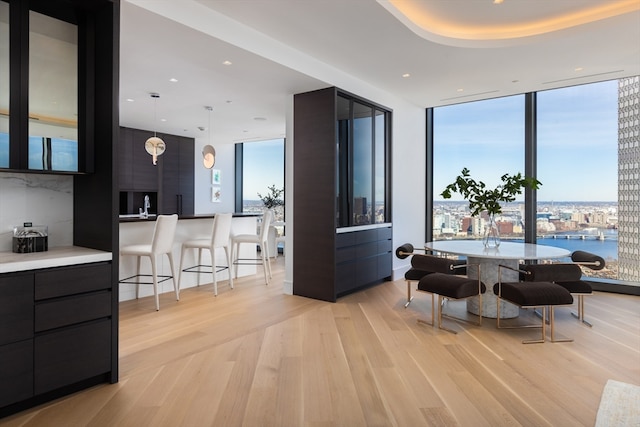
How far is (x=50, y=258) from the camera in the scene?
91.9 inches

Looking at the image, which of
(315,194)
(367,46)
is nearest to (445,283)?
(315,194)

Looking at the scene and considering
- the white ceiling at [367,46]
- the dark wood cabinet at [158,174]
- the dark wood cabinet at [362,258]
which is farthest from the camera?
the dark wood cabinet at [158,174]

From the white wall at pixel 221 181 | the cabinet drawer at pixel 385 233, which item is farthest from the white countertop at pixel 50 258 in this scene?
the white wall at pixel 221 181

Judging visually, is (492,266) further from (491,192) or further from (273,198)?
(273,198)

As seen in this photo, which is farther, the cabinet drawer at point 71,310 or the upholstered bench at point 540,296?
the upholstered bench at point 540,296

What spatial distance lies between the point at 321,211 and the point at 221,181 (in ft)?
18.6

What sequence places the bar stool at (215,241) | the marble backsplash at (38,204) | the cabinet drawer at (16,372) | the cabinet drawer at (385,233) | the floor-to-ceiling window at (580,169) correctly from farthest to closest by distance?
the cabinet drawer at (385,233)
the floor-to-ceiling window at (580,169)
the bar stool at (215,241)
the marble backsplash at (38,204)
the cabinet drawer at (16,372)

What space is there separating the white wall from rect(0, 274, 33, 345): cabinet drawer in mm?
7256

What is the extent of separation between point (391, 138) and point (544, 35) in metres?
2.38

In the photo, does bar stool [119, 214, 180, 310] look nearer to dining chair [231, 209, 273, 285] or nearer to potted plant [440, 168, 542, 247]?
dining chair [231, 209, 273, 285]

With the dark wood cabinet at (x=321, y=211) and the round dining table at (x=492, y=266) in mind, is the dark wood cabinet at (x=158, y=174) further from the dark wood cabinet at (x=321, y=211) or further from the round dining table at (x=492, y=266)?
the round dining table at (x=492, y=266)

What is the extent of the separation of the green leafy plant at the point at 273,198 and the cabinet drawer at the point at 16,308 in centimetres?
705

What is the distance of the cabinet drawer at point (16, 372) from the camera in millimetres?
2131

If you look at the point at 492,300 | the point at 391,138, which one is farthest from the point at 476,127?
the point at 492,300
